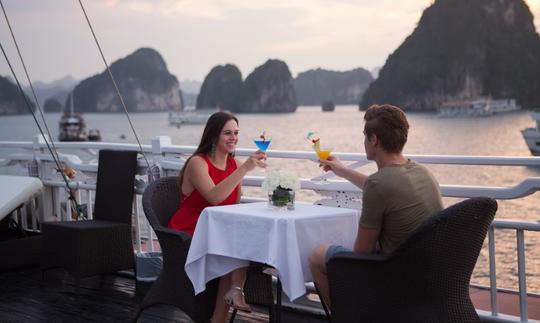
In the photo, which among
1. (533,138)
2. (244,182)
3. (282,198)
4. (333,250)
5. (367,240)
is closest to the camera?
(367,240)

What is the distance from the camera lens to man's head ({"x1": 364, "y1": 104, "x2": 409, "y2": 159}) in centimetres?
280

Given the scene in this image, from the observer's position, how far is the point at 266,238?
126 inches

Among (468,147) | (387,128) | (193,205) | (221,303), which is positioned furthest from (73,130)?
(387,128)

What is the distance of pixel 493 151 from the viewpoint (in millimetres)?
57812

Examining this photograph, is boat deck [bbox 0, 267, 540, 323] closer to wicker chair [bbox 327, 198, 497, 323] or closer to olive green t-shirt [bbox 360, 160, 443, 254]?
wicker chair [bbox 327, 198, 497, 323]

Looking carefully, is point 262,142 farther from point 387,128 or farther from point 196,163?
point 387,128

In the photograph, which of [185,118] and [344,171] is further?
[185,118]

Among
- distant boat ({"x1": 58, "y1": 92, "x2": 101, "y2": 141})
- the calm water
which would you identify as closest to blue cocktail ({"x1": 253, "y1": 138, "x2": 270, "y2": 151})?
the calm water

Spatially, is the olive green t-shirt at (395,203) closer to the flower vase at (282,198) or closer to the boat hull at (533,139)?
the flower vase at (282,198)

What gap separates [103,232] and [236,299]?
1911 millimetres

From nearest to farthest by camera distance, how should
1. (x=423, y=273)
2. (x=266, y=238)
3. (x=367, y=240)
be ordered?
(x=423, y=273), (x=367, y=240), (x=266, y=238)

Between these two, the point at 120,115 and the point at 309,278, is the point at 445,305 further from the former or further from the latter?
the point at 120,115

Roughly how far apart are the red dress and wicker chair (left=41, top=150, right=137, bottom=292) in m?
1.35

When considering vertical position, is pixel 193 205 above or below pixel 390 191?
below
